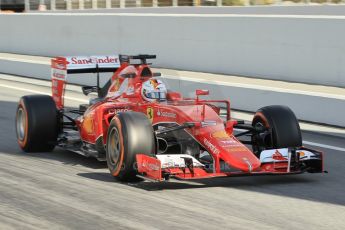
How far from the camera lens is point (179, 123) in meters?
9.30

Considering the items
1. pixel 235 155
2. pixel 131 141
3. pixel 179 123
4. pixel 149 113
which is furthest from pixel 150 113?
pixel 235 155

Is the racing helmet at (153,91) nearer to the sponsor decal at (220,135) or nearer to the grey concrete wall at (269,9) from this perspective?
the sponsor decal at (220,135)

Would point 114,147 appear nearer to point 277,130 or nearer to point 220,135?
point 220,135

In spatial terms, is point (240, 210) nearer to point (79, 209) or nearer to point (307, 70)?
point (79, 209)

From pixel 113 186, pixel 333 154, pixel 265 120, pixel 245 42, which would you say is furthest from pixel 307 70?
pixel 113 186

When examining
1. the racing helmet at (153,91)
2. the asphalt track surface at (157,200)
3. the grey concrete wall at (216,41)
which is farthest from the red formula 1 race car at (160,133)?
the grey concrete wall at (216,41)

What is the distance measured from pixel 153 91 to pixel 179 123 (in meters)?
0.88

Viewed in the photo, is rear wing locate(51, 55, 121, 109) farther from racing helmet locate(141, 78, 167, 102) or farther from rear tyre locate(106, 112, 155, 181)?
rear tyre locate(106, 112, 155, 181)

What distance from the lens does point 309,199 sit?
26.9 feet

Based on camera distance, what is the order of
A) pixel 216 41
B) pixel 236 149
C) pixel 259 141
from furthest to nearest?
pixel 216 41, pixel 259 141, pixel 236 149

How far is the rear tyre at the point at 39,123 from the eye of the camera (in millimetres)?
10745

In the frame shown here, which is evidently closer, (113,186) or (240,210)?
(240,210)

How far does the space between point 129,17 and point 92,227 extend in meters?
14.5

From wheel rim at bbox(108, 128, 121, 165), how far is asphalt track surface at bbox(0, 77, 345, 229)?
0.22 meters
